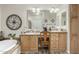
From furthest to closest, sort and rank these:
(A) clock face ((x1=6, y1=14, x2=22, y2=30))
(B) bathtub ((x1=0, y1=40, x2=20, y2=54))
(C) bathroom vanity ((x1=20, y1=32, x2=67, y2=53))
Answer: (C) bathroom vanity ((x1=20, y1=32, x2=67, y2=53)) < (A) clock face ((x1=6, y1=14, x2=22, y2=30)) < (B) bathtub ((x1=0, y1=40, x2=20, y2=54))

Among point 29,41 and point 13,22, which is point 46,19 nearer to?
point 29,41

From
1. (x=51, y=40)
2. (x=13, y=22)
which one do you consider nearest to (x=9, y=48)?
(x=13, y=22)

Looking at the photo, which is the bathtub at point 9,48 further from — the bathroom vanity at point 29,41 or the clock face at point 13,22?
the bathroom vanity at point 29,41

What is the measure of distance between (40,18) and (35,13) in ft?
0.96

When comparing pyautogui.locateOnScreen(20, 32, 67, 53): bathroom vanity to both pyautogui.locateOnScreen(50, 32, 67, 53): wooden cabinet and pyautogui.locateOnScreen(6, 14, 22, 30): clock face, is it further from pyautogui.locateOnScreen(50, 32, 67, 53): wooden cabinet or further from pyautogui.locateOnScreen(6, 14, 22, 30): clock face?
pyautogui.locateOnScreen(6, 14, 22, 30): clock face

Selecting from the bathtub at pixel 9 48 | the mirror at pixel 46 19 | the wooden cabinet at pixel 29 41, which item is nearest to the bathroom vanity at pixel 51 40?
the wooden cabinet at pixel 29 41

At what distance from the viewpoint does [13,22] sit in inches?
A: 123

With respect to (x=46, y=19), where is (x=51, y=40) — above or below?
below

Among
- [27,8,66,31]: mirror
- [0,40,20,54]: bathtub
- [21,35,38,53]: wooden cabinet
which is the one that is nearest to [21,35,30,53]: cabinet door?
[21,35,38,53]: wooden cabinet

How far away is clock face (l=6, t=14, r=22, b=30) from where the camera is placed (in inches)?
109

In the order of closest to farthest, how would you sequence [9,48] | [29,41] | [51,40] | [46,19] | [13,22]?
1. [9,48]
2. [13,22]
3. [29,41]
4. [51,40]
5. [46,19]

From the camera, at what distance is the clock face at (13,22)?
277cm

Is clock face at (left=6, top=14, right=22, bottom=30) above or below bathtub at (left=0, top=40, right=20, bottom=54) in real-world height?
above
